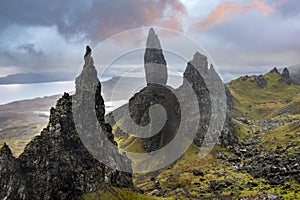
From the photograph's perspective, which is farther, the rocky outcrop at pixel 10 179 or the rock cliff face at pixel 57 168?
the rock cliff face at pixel 57 168

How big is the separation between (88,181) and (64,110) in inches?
1515

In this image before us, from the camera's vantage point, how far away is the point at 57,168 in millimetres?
153000

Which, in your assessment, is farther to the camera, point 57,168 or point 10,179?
point 57,168

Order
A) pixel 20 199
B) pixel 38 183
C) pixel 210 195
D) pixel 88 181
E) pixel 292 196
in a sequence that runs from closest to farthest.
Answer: pixel 20 199, pixel 38 183, pixel 88 181, pixel 292 196, pixel 210 195

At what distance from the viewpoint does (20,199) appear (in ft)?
443

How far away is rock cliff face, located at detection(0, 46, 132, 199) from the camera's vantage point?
457ft

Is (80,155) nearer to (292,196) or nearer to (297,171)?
(292,196)

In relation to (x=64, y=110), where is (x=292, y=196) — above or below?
below

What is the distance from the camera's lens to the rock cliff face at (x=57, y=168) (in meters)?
139

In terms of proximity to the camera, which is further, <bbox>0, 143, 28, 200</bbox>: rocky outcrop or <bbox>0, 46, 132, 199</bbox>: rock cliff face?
<bbox>0, 46, 132, 199</bbox>: rock cliff face

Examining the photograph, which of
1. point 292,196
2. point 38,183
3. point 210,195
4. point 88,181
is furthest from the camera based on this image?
point 210,195

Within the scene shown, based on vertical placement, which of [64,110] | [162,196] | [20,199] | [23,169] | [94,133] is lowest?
[162,196]

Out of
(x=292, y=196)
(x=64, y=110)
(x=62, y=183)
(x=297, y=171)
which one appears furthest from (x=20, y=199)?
(x=297, y=171)

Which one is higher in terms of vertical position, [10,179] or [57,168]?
[57,168]
